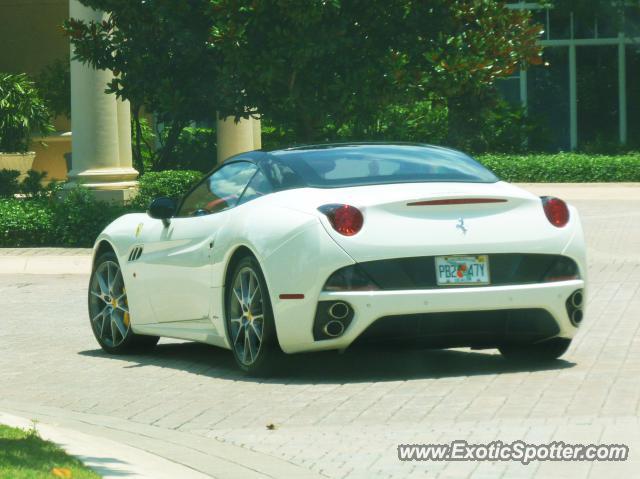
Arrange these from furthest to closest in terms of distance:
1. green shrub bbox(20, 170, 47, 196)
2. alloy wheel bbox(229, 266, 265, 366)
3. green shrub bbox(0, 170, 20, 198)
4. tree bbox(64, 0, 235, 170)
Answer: green shrub bbox(0, 170, 20, 198) → green shrub bbox(20, 170, 47, 196) → tree bbox(64, 0, 235, 170) → alloy wheel bbox(229, 266, 265, 366)

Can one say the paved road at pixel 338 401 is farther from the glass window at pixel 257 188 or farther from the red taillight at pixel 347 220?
the glass window at pixel 257 188

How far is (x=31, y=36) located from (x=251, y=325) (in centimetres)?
2885

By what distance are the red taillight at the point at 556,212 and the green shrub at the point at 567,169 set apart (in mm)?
25659

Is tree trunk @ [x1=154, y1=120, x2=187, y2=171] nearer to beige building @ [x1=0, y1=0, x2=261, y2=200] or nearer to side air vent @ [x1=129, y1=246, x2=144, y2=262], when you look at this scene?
beige building @ [x1=0, y1=0, x2=261, y2=200]

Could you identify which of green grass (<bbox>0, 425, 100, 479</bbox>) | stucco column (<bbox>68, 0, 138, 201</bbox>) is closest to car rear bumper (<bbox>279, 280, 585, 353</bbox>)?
green grass (<bbox>0, 425, 100, 479</bbox>)

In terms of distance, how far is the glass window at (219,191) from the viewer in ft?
32.4

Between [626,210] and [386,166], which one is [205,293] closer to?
[386,166]

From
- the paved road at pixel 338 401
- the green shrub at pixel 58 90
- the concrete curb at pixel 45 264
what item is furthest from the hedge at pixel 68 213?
the paved road at pixel 338 401

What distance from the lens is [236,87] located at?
1884cm

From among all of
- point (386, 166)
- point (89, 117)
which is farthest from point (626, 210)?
point (386, 166)

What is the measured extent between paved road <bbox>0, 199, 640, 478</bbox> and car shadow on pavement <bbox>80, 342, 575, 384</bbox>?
0.01 meters

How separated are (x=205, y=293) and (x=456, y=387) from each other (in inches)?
73.3

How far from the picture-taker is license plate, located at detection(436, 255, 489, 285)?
8820 millimetres

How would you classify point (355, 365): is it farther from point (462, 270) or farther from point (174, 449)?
point (174, 449)
